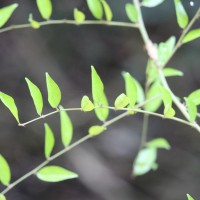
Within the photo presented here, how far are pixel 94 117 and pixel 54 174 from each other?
2.31 feet

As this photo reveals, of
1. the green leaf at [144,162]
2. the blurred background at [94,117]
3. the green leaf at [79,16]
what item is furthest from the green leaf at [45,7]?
the blurred background at [94,117]

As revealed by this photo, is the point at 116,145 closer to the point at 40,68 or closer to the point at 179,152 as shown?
the point at 179,152

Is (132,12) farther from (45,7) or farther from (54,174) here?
(54,174)

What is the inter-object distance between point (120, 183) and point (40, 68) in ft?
1.36

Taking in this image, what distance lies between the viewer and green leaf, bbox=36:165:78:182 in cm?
56

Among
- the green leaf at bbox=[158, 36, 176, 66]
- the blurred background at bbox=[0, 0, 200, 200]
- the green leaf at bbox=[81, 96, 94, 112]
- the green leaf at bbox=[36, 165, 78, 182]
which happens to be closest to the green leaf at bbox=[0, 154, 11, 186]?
the green leaf at bbox=[36, 165, 78, 182]

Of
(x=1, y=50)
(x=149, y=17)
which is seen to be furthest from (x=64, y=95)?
(x=149, y=17)

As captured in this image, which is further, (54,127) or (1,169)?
(54,127)

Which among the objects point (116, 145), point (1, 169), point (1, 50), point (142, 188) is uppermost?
point (1, 50)

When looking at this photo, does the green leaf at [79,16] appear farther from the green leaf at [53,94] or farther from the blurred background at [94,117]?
the blurred background at [94,117]

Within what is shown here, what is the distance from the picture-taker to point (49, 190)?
131cm

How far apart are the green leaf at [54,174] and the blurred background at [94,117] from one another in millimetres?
633

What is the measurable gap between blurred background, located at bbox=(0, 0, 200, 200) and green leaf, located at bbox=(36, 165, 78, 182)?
63 cm

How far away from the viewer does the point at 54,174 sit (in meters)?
0.58
